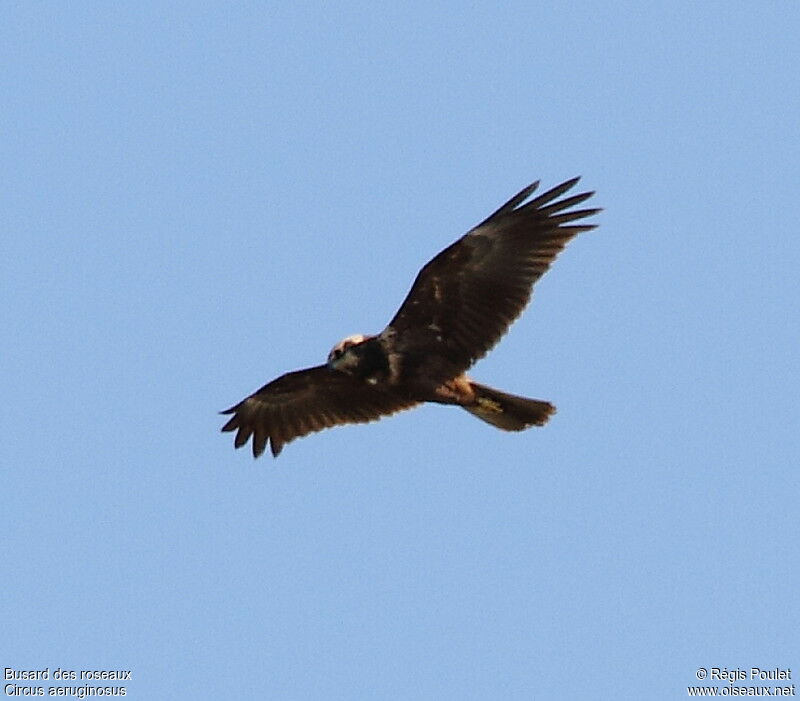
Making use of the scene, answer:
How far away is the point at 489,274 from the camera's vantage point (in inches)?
555

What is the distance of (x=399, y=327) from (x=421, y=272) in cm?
56

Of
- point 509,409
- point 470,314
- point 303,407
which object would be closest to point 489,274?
point 470,314

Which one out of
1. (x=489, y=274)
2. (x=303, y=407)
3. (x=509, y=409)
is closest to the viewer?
(x=489, y=274)

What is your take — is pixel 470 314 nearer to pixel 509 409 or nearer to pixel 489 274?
pixel 489 274

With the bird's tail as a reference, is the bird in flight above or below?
above

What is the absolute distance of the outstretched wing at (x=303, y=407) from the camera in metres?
15.4

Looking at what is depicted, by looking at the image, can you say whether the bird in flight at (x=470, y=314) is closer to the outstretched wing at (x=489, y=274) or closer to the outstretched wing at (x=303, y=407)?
the outstretched wing at (x=489, y=274)

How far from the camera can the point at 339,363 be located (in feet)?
47.6

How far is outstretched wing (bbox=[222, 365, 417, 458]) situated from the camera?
50.4 ft

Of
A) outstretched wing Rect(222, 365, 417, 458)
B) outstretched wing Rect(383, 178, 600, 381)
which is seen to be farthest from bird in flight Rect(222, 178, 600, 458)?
outstretched wing Rect(222, 365, 417, 458)

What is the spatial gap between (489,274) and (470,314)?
1.22 feet

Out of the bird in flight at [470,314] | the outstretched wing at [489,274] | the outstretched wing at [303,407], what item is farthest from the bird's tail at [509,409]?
the outstretched wing at [303,407]

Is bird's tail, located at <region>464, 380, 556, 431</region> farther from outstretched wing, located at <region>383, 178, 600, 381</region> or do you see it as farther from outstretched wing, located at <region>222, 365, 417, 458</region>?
outstretched wing, located at <region>222, 365, 417, 458</region>

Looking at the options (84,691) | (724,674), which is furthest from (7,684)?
(724,674)
